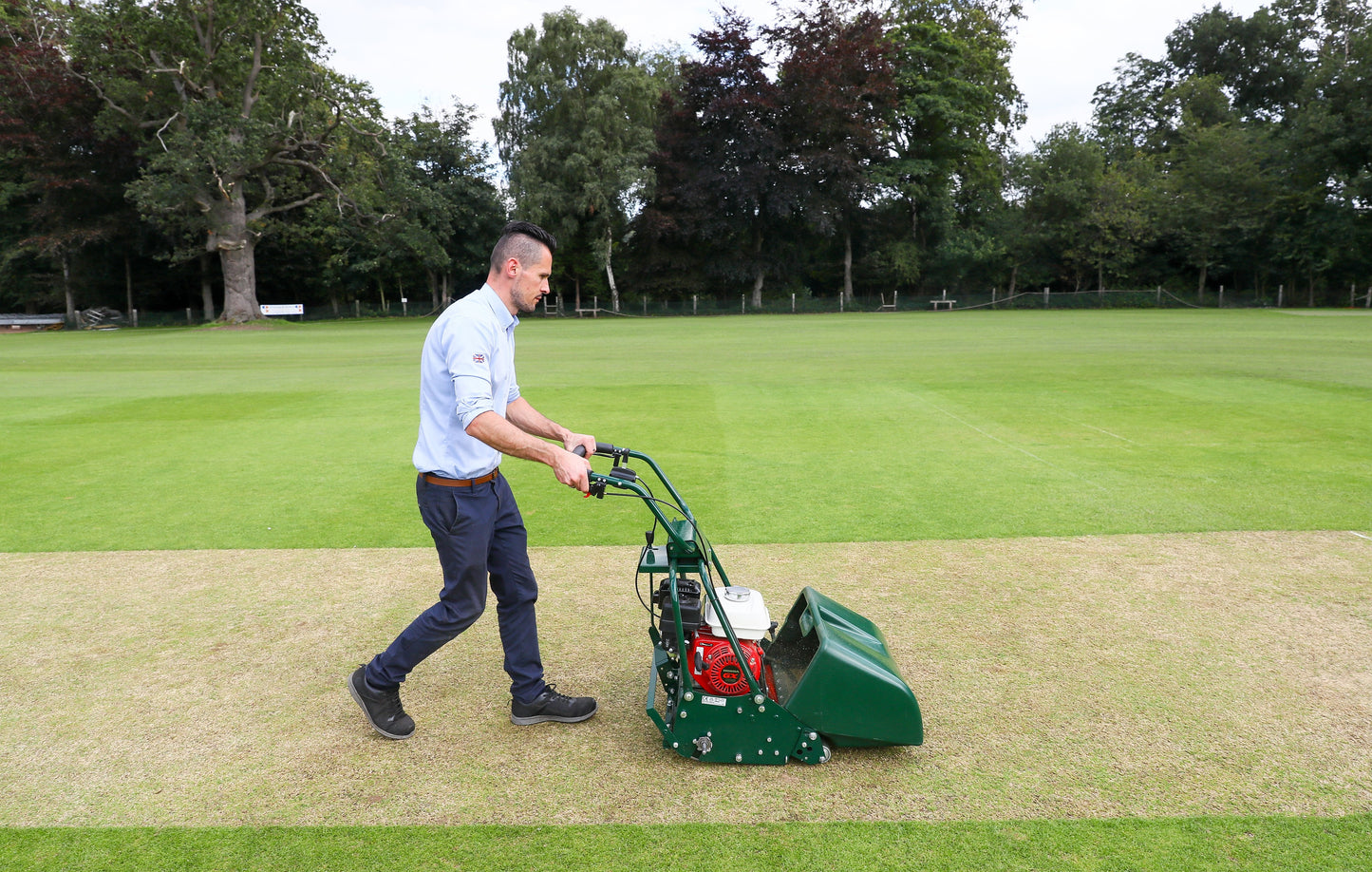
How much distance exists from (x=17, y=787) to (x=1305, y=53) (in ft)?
279

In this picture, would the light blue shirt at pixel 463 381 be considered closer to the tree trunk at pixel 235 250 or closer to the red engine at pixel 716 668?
the red engine at pixel 716 668

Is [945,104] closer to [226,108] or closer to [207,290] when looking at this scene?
[226,108]

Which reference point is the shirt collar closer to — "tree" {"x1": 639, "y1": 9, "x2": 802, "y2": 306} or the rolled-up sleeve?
the rolled-up sleeve

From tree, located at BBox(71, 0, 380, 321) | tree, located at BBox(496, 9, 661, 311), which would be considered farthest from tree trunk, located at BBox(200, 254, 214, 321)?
tree, located at BBox(496, 9, 661, 311)

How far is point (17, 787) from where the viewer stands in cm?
341

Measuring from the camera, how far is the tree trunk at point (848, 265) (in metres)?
56.3

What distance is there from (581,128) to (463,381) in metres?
53.8

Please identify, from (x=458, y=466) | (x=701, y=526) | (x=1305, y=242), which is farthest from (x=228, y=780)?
(x=1305, y=242)

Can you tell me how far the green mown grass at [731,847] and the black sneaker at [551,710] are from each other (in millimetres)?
805

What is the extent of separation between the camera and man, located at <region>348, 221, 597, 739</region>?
3365 millimetres

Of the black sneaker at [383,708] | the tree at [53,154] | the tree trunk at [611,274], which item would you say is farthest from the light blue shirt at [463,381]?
the tree at [53,154]

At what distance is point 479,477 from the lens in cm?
361

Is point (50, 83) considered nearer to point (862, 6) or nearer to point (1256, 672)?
point (862, 6)

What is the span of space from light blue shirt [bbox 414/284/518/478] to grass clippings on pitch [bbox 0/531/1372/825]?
1247 millimetres
